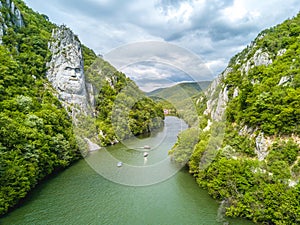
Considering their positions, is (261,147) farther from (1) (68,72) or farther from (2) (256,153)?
(1) (68,72)

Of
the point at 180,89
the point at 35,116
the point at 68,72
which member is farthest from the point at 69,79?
the point at 180,89

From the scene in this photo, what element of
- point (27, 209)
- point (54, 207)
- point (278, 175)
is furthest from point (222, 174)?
point (27, 209)

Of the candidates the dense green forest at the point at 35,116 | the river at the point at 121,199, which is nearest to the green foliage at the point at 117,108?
the dense green forest at the point at 35,116

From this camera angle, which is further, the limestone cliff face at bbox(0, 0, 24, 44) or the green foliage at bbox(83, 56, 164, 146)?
the green foliage at bbox(83, 56, 164, 146)

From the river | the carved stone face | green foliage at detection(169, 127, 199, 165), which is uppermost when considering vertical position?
the carved stone face

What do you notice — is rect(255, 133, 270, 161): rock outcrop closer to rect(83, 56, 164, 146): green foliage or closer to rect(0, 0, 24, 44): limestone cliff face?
rect(83, 56, 164, 146): green foliage

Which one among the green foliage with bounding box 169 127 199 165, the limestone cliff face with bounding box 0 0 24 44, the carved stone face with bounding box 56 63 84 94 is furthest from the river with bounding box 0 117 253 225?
the limestone cliff face with bounding box 0 0 24 44
